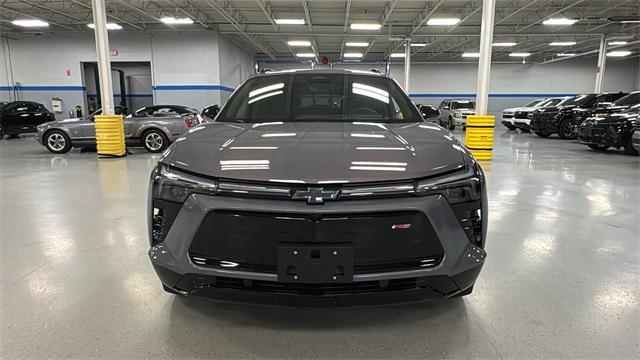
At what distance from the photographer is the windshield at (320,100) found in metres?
2.59

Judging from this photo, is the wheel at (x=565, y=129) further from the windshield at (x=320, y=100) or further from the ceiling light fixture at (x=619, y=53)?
the ceiling light fixture at (x=619, y=53)

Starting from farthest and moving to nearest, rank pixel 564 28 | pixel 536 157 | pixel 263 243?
pixel 564 28
pixel 536 157
pixel 263 243

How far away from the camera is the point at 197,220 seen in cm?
159

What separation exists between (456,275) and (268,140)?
1031 millimetres

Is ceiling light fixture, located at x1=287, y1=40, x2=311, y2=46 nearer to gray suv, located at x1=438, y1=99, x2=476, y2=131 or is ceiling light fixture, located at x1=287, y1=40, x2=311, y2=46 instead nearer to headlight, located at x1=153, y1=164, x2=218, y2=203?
gray suv, located at x1=438, y1=99, x2=476, y2=131

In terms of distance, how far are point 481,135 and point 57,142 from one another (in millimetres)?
9947

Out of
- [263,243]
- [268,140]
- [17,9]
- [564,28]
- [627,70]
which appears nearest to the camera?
[263,243]

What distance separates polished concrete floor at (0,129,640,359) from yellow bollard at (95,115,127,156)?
5.03 metres

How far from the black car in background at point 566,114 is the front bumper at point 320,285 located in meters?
11.9

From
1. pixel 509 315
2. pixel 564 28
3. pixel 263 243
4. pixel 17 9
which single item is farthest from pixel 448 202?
pixel 564 28

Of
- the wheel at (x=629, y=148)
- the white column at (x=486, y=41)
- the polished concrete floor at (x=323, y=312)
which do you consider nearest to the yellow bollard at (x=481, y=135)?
the white column at (x=486, y=41)

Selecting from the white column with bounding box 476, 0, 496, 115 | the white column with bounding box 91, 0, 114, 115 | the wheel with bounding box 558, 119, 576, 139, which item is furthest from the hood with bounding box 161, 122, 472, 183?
the wheel with bounding box 558, 119, 576, 139

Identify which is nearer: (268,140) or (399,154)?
(399,154)

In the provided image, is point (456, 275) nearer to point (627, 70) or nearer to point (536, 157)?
point (536, 157)
